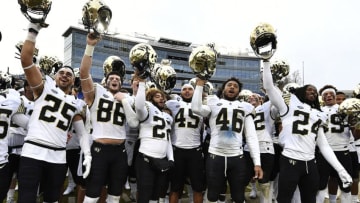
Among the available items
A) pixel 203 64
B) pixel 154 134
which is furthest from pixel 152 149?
pixel 203 64

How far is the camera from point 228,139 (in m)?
4.53

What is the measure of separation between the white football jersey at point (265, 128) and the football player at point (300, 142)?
69cm

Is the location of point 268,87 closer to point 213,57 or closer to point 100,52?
point 213,57

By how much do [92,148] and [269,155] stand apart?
2.91 m

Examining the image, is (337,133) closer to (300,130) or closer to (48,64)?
(300,130)

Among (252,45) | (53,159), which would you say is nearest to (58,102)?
(53,159)

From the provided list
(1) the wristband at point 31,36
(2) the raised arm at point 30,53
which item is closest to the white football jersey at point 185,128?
(2) the raised arm at point 30,53

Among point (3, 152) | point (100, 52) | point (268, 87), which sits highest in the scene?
point (100, 52)

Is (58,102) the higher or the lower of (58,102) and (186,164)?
the higher

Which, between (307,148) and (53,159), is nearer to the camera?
(53,159)

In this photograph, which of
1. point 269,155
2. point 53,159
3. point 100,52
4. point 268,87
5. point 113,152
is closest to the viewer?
point 53,159

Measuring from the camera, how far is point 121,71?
517cm

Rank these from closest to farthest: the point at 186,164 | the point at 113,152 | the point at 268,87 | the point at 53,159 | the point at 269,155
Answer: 1. the point at 53,159
2. the point at 113,152
3. the point at 268,87
4. the point at 186,164
5. the point at 269,155

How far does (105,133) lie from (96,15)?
59.1 inches
